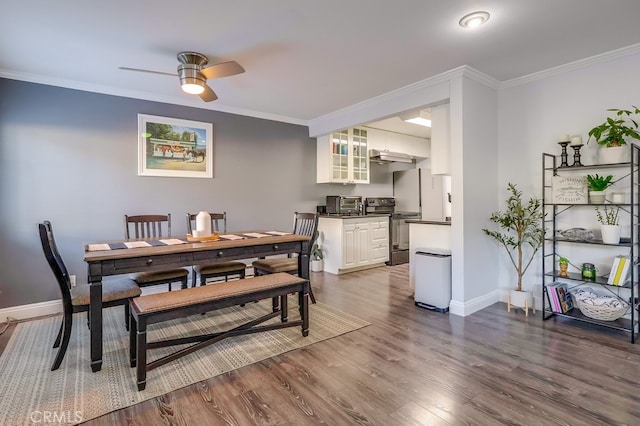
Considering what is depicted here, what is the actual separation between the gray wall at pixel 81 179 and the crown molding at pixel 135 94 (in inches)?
2.0

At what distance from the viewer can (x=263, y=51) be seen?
276 centimetres

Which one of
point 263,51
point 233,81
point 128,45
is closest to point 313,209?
point 233,81

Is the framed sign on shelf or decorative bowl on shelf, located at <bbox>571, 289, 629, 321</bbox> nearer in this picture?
decorative bowl on shelf, located at <bbox>571, 289, 629, 321</bbox>

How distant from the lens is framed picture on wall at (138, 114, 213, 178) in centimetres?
381

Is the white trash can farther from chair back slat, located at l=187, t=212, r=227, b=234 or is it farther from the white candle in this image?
chair back slat, located at l=187, t=212, r=227, b=234

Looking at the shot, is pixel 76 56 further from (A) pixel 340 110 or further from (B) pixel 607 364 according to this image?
(B) pixel 607 364

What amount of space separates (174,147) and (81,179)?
1.05 m

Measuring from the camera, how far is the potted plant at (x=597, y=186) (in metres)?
2.68

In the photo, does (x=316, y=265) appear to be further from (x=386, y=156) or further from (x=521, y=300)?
(x=521, y=300)

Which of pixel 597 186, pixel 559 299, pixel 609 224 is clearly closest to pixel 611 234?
pixel 609 224

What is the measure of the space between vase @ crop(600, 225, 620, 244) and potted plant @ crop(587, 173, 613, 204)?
0.24 metres

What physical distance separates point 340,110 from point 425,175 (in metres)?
2.49

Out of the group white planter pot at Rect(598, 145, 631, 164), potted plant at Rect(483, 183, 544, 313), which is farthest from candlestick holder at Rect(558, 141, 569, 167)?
potted plant at Rect(483, 183, 544, 313)

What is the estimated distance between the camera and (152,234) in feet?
11.8
